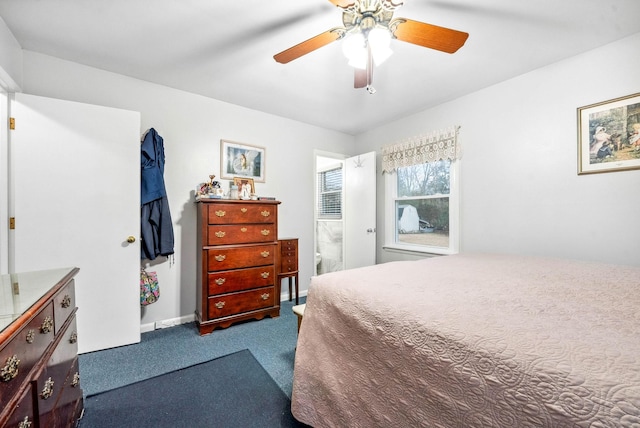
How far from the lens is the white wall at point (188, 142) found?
7.61ft

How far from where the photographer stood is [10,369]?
0.74m

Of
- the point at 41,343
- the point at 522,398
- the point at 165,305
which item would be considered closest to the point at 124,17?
the point at 41,343

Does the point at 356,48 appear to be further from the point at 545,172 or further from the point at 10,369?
the point at 545,172

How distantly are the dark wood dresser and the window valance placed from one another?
10.7ft

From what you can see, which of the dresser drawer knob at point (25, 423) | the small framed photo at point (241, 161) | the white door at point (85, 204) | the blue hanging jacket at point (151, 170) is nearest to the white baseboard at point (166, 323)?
the white door at point (85, 204)

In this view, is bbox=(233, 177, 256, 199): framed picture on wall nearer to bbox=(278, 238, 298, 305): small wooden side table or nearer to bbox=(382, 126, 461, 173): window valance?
bbox=(278, 238, 298, 305): small wooden side table

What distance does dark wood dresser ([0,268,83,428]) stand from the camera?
29.5 inches

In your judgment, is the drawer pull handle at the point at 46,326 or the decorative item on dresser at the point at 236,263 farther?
the decorative item on dresser at the point at 236,263

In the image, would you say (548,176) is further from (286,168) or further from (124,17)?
(124,17)

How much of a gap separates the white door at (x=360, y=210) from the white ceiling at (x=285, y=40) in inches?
43.5

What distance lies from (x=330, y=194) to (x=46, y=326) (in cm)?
398

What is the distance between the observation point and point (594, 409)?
53 cm

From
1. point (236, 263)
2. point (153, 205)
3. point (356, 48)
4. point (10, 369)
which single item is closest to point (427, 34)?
point (356, 48)

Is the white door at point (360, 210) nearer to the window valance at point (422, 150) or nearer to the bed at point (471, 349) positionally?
the window valance at point (422, 150)
